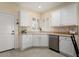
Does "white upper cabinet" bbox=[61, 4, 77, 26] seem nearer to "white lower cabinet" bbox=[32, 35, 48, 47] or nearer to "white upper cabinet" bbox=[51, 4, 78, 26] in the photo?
"white upper cabinet" bbox=[51, 4, 78, 26]

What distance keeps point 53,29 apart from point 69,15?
1.76 meters

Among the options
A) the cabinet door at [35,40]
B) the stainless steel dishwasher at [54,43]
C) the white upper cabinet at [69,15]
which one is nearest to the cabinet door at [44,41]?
the cabinet door at [35,40]

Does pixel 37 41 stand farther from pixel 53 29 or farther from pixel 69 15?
pixel 69 15

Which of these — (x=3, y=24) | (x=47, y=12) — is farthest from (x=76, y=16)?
(x=3, y=24)

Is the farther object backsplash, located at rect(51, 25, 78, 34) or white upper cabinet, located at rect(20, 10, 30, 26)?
white upper cabinet, located at rect(20, 10, 30, 26)

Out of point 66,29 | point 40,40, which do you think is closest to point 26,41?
point 40,40

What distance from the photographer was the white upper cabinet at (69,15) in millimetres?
3621

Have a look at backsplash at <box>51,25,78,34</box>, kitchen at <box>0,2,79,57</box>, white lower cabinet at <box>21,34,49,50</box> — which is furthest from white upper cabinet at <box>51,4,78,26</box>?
white lower cabinet at <box>21,34,49,50</box>

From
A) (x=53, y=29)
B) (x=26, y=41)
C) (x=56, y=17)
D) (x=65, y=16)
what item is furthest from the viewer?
(x=53, y=29)

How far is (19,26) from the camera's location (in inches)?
188

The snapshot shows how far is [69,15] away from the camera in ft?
12.7

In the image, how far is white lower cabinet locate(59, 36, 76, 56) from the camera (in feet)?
10.5

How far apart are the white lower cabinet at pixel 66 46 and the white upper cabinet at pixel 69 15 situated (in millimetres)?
781

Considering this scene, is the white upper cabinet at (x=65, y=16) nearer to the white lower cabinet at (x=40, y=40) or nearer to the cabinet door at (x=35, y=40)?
the white lower cabinet at (x=40, y=40)
